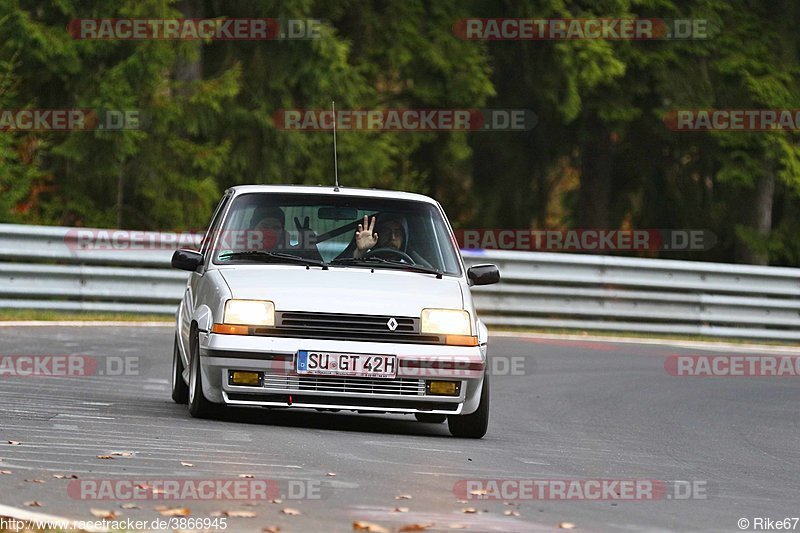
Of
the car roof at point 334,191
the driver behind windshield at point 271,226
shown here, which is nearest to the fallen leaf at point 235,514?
the driver behind windshield at point 271,226

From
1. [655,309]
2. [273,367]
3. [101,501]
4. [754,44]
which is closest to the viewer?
[101,501]

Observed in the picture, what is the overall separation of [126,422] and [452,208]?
24669 mm

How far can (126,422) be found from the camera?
34.7 feet

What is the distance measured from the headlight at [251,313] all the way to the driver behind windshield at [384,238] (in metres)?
1.20

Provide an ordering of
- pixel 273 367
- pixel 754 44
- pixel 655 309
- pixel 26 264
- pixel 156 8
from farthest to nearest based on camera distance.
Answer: pixel 754 44 → pixel 156 8 → pixel 655 309 → pixel 26 264 → pixel 273 367

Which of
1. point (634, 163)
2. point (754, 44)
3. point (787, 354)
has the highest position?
point (754, 44)

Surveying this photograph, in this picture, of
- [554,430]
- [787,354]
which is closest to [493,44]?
[787,354]

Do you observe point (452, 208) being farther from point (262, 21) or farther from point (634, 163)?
point (262, 21)

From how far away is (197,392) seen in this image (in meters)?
10.8

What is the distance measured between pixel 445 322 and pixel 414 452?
1.01m

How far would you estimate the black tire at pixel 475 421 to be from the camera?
10859 mm
